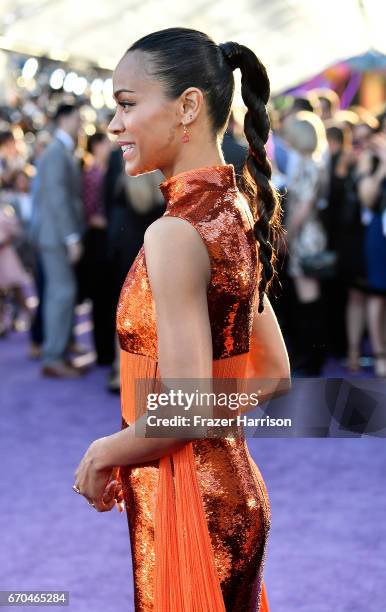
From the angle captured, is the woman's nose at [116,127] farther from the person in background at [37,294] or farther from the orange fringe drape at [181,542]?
the person in background at [37,294]

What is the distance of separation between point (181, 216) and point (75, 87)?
15.7 metres

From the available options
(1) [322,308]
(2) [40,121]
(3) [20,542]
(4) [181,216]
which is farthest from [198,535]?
(2) [40,121]

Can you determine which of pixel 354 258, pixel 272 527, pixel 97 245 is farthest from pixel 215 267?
pixel 97 245

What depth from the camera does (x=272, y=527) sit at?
3.89 metres

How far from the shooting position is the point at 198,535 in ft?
5.02

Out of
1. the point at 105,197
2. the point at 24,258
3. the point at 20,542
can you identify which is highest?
the point at 105,197

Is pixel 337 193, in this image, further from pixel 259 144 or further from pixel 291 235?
pixel 259 144

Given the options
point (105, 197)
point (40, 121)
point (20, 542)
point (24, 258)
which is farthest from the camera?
point (40, 121)

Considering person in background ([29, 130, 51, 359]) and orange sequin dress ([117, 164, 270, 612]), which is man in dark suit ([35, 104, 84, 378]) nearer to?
person in background ([29, 130, 51, 359])

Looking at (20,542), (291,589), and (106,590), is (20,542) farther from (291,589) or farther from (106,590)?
(291,589)

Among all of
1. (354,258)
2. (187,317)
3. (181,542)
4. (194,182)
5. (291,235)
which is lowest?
(354,258)

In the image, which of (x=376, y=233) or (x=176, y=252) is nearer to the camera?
(x=176, y=252)

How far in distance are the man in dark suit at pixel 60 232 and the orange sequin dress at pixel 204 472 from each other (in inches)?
196

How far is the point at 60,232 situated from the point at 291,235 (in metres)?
1.54
